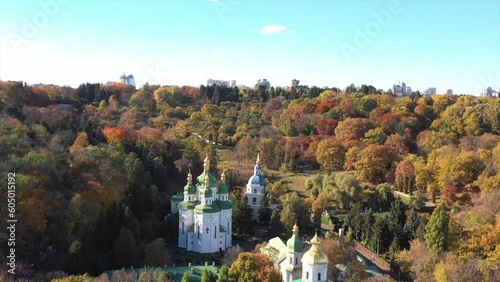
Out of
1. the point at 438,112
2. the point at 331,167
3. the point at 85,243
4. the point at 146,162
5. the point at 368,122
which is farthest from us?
the point at 438,112

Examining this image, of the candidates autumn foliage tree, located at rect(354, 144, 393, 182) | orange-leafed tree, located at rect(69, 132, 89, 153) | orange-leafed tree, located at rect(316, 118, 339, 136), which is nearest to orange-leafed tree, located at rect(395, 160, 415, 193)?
autumn foliage tree, located at rect(354, 144, 393, 182)

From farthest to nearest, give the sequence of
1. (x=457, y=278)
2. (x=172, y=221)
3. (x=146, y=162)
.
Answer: (x=146, y=162), (x=172, y=221), (x=457, y=278)

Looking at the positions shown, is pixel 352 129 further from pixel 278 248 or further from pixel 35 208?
pixel 35 208

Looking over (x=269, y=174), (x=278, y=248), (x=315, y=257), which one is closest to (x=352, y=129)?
(x=269, y=174)

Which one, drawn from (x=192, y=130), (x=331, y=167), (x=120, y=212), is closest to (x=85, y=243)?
(x=120, y=212)

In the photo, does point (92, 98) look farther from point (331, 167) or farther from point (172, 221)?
point (172, 221)

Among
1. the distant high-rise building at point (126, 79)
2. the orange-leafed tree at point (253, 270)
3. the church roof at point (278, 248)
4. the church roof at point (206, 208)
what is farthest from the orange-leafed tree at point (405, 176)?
the distant high-rise building at point (126, 79)
